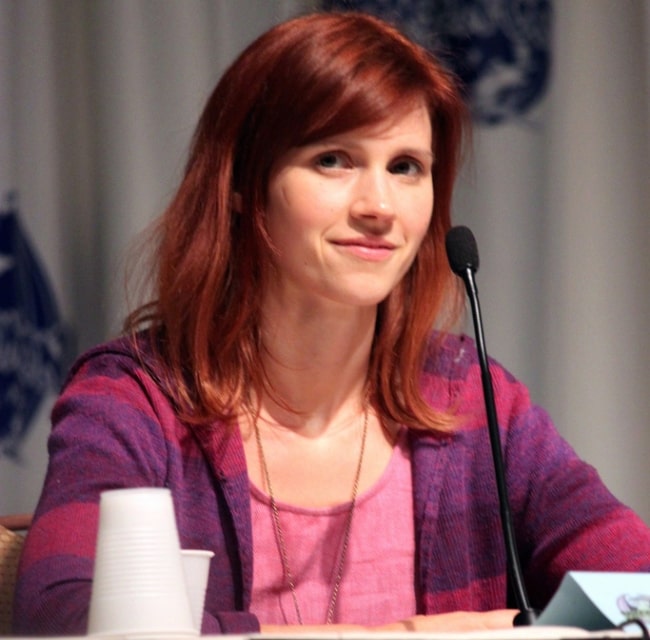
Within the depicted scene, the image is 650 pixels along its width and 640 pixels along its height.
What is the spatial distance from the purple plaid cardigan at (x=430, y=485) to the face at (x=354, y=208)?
0.24 metres

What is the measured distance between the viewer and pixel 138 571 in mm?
1114

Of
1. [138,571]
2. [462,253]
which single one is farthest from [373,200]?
[138,571]

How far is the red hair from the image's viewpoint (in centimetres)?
175

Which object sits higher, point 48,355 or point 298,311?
point 298,311

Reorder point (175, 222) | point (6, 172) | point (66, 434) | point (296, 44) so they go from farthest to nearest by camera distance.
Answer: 1. point (6, 172)
2. point (175, 222)
3. point (296, 44)
4. point (66, 434)

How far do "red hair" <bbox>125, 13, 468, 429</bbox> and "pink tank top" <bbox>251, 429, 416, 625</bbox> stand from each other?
0.44 feet

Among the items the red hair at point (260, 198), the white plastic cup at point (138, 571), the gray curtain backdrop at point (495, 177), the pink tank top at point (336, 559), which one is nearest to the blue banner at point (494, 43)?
the gray curtain backdrop at point (495, 177)

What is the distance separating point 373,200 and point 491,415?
35 centimetres

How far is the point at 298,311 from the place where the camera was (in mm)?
1861

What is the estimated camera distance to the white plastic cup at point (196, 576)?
1253 mm

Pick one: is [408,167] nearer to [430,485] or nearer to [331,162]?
[331,162]

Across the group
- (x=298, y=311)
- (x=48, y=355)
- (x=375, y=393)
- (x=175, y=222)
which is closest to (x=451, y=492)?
(x=375, y=393)

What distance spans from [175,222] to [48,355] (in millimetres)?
742

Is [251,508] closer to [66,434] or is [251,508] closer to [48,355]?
[66,434]
